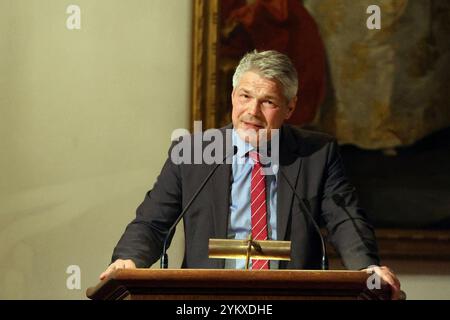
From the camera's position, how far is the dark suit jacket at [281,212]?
12.6 feet

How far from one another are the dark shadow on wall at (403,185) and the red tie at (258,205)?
1584mm

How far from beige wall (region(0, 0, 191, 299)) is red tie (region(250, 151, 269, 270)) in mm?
1486

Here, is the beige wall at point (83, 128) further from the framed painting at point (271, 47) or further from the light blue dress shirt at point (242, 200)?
the light blue dress shirt at point (242, 200)

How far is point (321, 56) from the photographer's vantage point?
5598 millimetres

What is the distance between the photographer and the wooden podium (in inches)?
112

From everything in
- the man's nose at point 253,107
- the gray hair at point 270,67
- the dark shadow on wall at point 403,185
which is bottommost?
the dark shadow on wall at point 403,185

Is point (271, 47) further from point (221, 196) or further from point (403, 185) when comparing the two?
point (221, 196)

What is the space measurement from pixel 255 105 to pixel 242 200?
17.0 inches

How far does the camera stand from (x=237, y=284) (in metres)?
2.88

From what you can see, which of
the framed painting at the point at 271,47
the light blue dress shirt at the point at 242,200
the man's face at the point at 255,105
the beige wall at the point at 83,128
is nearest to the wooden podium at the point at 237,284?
the light blue dress shirt at the point at 242,200
